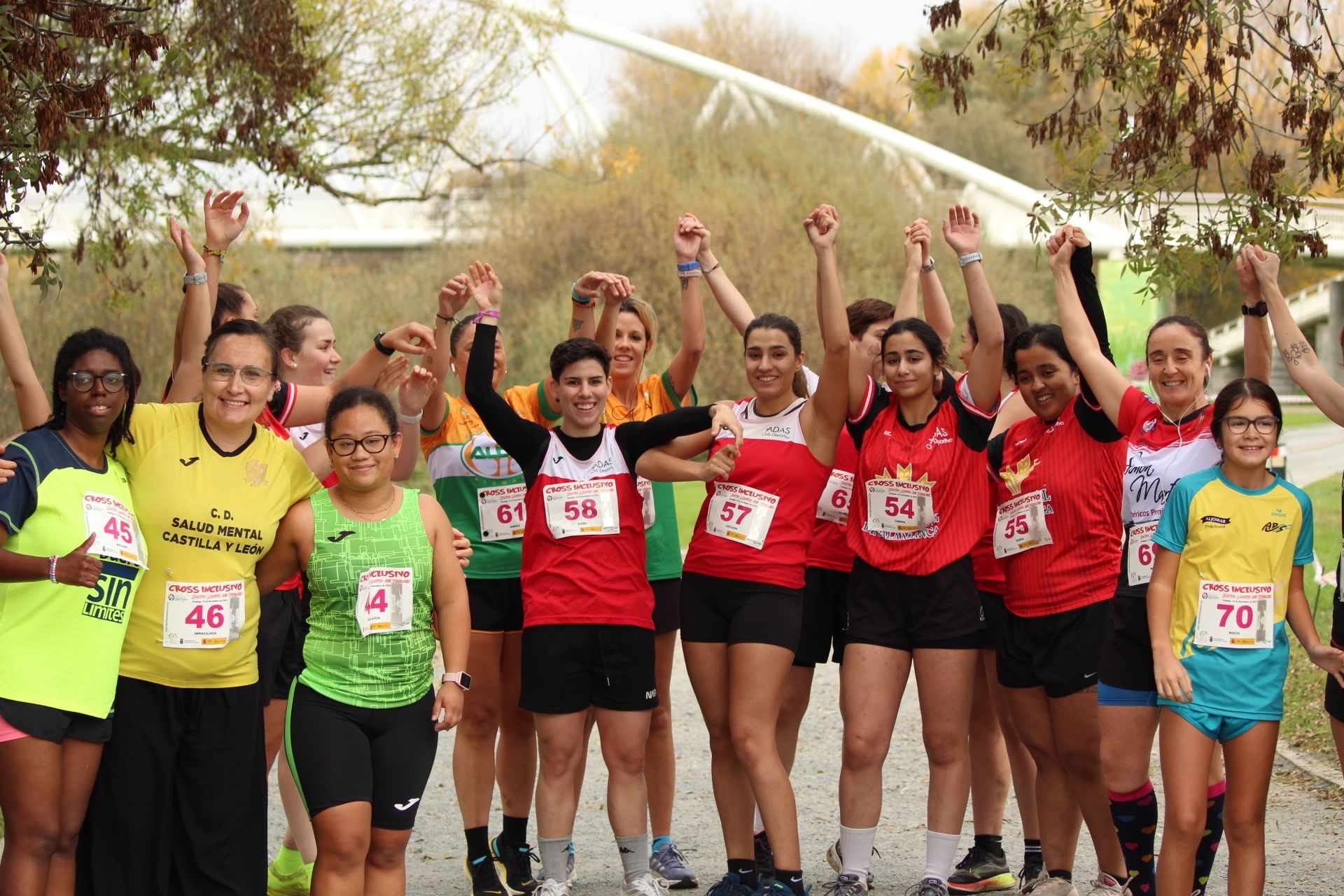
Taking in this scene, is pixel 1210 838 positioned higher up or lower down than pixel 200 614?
lower down

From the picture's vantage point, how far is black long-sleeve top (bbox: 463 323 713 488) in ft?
16.2

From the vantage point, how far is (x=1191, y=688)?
4.18m

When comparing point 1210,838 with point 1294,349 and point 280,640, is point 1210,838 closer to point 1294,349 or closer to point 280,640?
point 1294,349

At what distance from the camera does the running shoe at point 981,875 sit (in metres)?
5.39

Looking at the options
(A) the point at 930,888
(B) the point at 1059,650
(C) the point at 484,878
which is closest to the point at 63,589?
(C) the point at 484,878

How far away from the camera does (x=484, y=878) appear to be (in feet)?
17.1

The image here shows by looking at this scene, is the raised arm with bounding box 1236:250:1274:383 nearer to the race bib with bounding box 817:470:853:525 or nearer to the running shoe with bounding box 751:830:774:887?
the race bib with bounding box 817:470:853:525

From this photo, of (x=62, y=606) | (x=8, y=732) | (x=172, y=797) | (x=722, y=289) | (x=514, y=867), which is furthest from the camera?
(x=722, y=289)

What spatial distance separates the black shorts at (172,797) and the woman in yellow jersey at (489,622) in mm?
1295

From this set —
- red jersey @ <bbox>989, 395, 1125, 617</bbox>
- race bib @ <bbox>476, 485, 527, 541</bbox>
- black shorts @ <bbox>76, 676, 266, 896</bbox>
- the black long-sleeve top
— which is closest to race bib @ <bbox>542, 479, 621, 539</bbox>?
the black long-sleeve top

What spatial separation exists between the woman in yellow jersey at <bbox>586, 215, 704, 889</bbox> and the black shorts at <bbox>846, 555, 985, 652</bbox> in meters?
0.80

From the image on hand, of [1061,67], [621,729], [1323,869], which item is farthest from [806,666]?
[1061,67]

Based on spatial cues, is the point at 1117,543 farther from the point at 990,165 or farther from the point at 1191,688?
the point at 990,165

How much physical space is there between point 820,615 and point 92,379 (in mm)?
2866
